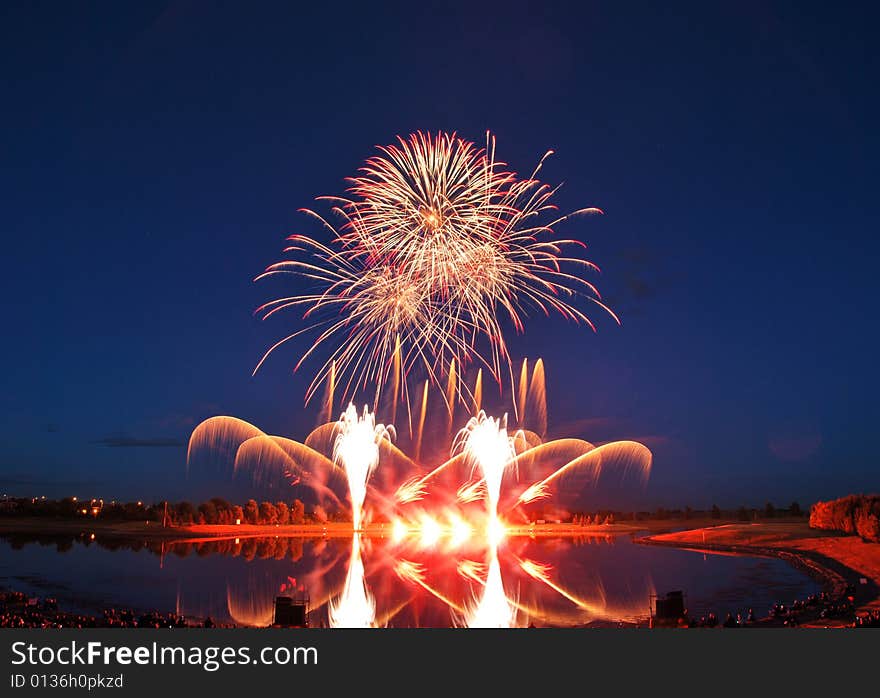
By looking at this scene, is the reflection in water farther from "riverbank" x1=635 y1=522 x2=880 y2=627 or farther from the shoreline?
the shoreline

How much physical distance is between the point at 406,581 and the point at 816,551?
38.5 meters

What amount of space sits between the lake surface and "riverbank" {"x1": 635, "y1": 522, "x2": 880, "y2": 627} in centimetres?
212

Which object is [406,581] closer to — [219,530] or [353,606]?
[353,606]

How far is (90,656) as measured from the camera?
56.1ft

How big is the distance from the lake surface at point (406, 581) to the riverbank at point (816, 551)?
212 cm

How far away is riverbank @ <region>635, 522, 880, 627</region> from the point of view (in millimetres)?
34200

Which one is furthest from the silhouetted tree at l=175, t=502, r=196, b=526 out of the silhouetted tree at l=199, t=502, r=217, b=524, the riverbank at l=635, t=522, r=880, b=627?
the riverbank at l=635, t=522, r=880, b=627

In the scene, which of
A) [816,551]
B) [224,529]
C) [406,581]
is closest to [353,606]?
[406,581]

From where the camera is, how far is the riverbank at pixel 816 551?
112ft

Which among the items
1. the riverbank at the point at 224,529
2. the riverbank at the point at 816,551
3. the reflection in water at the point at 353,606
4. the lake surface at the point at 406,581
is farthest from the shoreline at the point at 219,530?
the reflection in water at the point at 353,606

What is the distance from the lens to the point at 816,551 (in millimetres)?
60375

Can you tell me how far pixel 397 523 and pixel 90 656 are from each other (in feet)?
302

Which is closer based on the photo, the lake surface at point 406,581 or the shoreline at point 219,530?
the lake surface at point 406,581

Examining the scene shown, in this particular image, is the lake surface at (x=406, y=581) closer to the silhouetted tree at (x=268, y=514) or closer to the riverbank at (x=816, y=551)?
the riverbank at (x=816, y=551)
